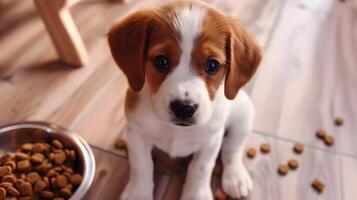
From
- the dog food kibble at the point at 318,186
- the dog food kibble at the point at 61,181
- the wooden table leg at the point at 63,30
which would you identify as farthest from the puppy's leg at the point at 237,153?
the wooden table leg at the point at 63,30

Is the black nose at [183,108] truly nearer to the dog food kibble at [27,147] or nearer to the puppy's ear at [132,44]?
the puppy's ear at [132,44]

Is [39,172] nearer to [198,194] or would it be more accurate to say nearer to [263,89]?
[198,194]

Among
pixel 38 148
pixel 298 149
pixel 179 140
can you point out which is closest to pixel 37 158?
pixel 38 148

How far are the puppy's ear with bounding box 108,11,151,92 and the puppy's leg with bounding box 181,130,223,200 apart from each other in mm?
357

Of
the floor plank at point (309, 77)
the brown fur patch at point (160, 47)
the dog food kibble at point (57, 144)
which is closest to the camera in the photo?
the brown fur patch at point (160, 47)

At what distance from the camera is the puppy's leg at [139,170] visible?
1.49 metres

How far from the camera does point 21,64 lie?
218 cm

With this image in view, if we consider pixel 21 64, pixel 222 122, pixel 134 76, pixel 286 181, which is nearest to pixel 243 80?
pixel 222 122

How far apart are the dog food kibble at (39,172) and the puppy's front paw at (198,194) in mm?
375

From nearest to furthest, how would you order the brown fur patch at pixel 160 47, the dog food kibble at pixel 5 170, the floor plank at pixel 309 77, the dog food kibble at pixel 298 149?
the brown fur patch at pixel 160 47
the dog food kibble at pixel 5 170
the dog food kibble at pixel 298 149
the floor plank at pixel 309 77

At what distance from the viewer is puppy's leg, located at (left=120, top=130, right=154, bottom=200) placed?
1485mm

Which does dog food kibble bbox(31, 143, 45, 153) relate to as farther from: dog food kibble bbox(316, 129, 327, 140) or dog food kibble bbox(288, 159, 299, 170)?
dog food kibble bbox(316, 129, 327, 140)

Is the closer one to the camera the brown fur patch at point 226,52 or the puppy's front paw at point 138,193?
the brown fur patch at point 226,52

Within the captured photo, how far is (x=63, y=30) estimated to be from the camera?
2090 mm
